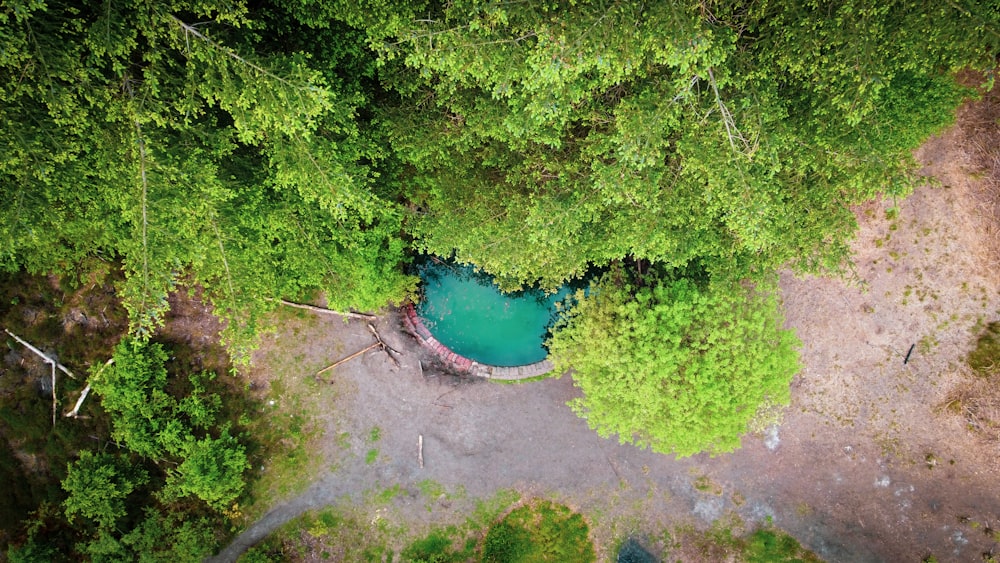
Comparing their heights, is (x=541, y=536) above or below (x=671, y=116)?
below

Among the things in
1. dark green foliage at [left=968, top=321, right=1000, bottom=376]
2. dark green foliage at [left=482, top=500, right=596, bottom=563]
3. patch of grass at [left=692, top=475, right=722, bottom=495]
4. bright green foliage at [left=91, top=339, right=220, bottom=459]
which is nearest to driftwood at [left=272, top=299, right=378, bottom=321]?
bright green foliage at [left=91, top=339, right=220, bottom=459]

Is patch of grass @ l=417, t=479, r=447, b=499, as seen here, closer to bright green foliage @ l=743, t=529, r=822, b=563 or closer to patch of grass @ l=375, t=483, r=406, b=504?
patch of grass @ l=375, t=483, r=406, b=504

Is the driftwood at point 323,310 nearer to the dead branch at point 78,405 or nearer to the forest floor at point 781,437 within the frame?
the forest floor at point 781,437

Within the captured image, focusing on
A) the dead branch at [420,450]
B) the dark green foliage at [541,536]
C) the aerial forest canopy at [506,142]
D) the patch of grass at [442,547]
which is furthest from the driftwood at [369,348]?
the dark green foliage at [541,536]

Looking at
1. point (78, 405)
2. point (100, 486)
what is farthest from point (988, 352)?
point (78, 405)

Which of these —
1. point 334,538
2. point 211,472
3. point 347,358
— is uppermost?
point 347,358

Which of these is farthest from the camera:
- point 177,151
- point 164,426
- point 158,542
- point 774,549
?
point 774,549

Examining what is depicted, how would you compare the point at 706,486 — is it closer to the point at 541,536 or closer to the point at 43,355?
the point at 541,536
